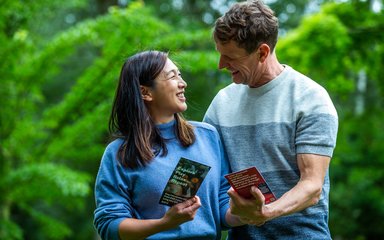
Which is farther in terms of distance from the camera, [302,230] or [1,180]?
[1,180]

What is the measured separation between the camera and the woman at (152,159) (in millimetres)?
2861

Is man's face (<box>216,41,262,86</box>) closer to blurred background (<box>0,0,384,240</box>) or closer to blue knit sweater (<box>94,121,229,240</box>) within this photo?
blue knit sweater (<box>94,121,229,240</box>)

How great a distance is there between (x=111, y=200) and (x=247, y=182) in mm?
647

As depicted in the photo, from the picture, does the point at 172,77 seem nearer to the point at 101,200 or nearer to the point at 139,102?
the point at 139,102

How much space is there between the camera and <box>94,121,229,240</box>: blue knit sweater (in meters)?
2.86

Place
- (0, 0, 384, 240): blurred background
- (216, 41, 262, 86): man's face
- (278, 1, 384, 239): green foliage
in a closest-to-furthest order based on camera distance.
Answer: (216, 41, 262, 86): man's face, (0, 0, 384, 240): blurred background, (278, 1, 384, 239): green foliage

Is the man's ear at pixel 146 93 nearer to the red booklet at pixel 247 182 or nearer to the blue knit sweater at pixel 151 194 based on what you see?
the blue knit sweater at pixel 151 194

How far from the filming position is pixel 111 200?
2857 mm

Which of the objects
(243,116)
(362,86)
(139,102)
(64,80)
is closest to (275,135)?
(243,116)

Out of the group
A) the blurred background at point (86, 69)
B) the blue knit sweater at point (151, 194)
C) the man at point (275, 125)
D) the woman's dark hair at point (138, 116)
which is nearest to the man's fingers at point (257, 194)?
the man at point (275, 125)

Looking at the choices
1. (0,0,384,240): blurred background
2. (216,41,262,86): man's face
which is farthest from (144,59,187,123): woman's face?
(0,0,384,240): blurred background

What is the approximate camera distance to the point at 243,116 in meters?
3.06

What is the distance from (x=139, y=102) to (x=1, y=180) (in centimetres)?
665

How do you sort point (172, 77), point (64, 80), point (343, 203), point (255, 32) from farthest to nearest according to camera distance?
point (64, 80), point (343, 203), point (172, 77), point (255, 32)
